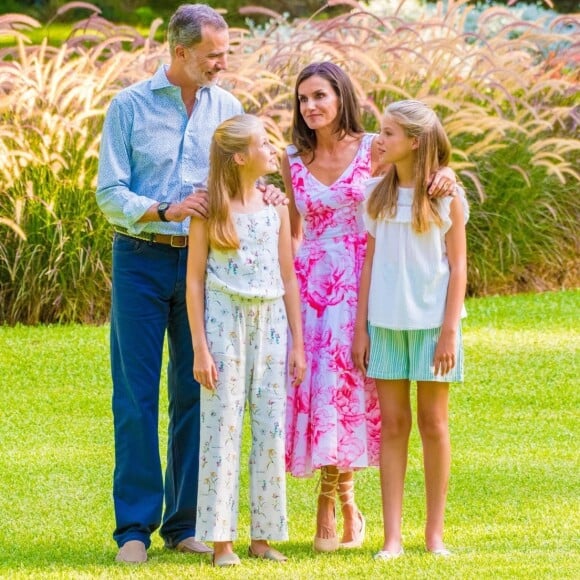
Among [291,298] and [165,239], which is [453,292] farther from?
[165,239]

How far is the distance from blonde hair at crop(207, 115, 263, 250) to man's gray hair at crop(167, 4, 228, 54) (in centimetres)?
29

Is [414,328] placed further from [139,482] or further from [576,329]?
[576,329]

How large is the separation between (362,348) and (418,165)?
0.64 meters

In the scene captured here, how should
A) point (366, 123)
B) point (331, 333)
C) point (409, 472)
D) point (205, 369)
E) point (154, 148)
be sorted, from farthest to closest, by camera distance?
point (366, 123), point (409, 472), point (331, 333), point (154, 148), point (205, 369)

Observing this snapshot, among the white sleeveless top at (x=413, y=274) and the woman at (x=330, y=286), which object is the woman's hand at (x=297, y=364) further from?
the white sleeveless top at (x=413, y=274)

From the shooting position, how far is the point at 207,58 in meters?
4.23

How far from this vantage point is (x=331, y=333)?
14.6ft

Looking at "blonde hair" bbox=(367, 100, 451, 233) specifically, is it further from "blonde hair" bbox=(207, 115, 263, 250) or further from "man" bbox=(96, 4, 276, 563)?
Answer: "man" bbox=(96, 4, 276, 563)

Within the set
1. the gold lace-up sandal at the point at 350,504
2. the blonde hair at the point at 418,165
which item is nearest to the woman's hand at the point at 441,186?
the blonde hair at the point at 418,165

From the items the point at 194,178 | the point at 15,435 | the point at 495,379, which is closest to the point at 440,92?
the point at 495,379

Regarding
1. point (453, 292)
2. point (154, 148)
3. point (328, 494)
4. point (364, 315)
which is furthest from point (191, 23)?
point (328, 494)

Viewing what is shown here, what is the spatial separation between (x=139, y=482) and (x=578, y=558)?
1.49 meters

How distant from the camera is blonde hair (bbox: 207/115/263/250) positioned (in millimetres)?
4141

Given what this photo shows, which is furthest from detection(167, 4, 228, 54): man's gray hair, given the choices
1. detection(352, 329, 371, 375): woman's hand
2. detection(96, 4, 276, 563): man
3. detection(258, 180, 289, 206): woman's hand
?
detection(352, 329, 371, 375): woman's hand
